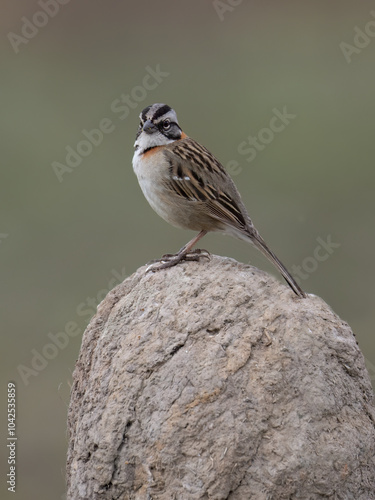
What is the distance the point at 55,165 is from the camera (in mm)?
25500

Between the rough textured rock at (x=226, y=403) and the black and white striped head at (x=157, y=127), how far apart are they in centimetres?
195

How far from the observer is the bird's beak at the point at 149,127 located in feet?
35.6

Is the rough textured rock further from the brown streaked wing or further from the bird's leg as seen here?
the brown streaked wing

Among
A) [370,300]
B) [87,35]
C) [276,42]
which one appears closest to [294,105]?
[276,42]

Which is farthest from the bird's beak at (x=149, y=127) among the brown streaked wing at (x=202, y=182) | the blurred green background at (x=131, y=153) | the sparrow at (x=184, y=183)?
the blurred green background at (x=131, y=153)

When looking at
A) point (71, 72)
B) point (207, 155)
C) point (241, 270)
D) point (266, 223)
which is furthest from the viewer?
point (71, 72)

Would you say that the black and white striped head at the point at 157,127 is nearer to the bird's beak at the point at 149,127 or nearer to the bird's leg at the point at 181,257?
the bird's beak at the point at 149,127

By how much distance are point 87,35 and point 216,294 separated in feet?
83.8

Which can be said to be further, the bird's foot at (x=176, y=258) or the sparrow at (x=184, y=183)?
the sparrow at (x=184, y=183)

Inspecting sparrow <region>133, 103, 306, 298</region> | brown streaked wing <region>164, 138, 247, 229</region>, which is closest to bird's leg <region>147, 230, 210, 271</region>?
sparrow <region>133, 103, 306, 298</region>

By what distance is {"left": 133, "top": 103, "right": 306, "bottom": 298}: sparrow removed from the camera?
10570mm

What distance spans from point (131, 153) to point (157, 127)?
14.6 m

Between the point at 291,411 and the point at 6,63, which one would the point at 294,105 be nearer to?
the point at 6,63

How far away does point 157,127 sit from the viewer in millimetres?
10930
